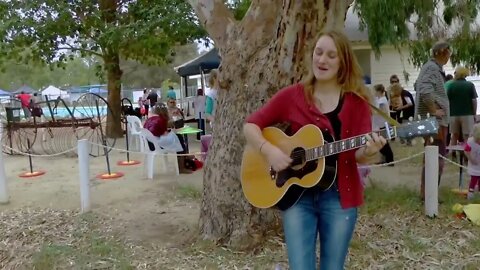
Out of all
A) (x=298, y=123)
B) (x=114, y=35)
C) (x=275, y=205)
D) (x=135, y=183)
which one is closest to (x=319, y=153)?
(x=298, y=123)

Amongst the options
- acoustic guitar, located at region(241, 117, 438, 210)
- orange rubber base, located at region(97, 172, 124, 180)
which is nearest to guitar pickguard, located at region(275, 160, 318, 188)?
acoustic guitar, located at region(241, 117, 438, 210)

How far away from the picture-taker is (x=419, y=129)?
96.5 inches

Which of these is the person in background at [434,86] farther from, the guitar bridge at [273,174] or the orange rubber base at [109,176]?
the orange rubber base at [109,176]

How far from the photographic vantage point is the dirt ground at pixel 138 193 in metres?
5.25

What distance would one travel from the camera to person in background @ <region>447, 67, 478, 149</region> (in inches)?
317

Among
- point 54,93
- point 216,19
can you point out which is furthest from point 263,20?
point 54,93

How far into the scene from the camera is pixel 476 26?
12.2 metres

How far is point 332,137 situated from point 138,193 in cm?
471

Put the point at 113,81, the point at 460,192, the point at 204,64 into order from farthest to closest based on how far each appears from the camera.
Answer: the point at 204,64 → the point at 113,81 → the point at 460,192

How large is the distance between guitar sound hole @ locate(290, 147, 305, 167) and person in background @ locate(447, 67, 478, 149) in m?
6.12

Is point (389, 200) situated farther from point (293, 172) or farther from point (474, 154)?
point (293, 172)

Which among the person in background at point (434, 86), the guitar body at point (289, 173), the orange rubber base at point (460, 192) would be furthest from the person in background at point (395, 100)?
the guitar body at point (289, 173)

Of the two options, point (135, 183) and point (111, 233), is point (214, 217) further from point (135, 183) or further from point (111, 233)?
point (135, 183)

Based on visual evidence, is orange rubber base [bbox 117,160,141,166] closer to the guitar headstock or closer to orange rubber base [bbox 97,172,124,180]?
orange rubber base [bbox 97,172,124,180]
